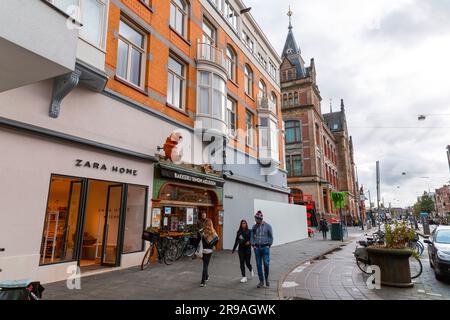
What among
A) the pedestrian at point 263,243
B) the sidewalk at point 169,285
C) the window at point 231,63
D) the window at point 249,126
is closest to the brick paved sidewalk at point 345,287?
the sidewalk at point 169,285

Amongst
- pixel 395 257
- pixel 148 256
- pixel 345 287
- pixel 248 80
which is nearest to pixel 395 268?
pixel 395 257

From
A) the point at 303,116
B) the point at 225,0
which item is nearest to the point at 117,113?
the point at 225,0

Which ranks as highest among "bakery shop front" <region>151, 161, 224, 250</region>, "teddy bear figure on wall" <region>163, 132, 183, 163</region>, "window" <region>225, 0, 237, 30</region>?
"window" <region>225, 0, 237, 30</region>

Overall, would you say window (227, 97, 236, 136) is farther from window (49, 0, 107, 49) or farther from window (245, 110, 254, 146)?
window (49, 0, 107, 49)

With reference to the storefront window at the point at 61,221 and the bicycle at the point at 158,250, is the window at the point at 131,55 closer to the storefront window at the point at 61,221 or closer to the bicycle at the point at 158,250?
the storefront window at the point at 61,221

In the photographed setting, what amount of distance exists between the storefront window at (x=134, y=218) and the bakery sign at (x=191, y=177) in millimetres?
1102

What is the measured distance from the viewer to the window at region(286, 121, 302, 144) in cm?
4059

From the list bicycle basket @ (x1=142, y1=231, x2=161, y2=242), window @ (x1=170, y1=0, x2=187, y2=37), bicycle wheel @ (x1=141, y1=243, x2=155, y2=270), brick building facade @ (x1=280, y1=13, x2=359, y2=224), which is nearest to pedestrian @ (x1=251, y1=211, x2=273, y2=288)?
bicycle basket @ (x1=142, y1=231, x2=161, y2=242)

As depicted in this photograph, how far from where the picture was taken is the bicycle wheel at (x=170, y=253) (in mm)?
10573

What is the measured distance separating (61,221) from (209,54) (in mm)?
10918

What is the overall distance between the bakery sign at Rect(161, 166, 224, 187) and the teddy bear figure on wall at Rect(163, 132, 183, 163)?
1.94ft

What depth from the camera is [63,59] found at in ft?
18.1

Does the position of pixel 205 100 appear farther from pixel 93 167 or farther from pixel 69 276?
pixel 69 276

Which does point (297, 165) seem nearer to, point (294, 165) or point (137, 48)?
point (294, 165)
